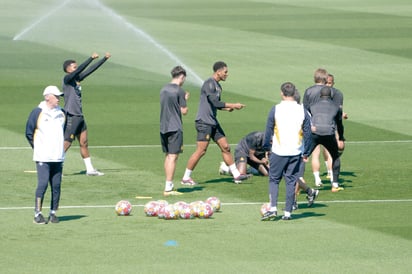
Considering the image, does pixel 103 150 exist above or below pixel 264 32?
below

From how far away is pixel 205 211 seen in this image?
60.0 feet

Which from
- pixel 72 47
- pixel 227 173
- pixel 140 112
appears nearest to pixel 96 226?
pixel 227 173

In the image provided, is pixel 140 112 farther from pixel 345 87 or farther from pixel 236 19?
pixel 236 19

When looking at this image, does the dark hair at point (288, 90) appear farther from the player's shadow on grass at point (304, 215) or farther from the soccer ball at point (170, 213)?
the soccer ball at point (170, 213)

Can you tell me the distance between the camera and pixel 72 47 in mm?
47594

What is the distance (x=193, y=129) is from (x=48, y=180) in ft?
43.1

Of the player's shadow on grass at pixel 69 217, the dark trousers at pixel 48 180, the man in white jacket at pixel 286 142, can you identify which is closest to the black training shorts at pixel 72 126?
the player's shadow on grass at pixel 69 217

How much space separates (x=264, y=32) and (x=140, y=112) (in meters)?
19.9

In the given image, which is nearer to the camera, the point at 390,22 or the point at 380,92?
the point at 380,92

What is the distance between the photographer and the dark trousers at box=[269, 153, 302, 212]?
709 inches

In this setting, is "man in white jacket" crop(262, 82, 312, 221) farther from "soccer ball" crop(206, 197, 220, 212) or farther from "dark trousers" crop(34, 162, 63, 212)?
"dark trousers" crop(34, 162, 63, 212)

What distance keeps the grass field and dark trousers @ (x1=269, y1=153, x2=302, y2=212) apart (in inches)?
17.4

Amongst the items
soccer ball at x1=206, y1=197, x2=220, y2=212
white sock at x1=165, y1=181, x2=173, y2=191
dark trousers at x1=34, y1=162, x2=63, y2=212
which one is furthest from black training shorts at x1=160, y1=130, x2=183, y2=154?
dark trousers at x1=34, y1=162, x2=63, y2=212

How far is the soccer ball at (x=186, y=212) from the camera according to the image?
18.2m
